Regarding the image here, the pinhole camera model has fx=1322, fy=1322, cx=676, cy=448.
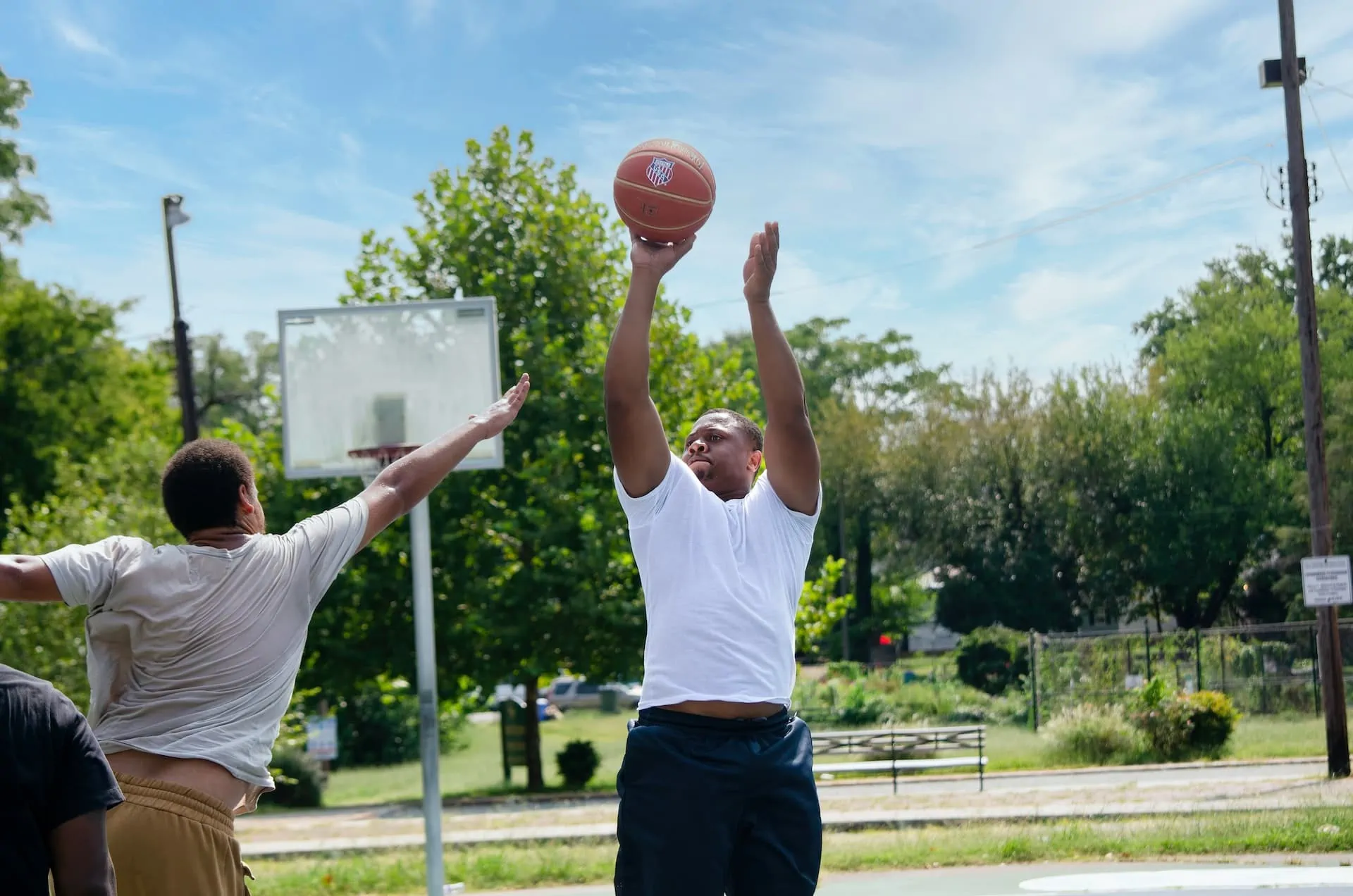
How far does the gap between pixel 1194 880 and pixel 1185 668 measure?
21127mm

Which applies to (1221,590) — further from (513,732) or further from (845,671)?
(513,732)

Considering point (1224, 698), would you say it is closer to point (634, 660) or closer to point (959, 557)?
point (634, 660)

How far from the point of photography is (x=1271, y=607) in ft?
150

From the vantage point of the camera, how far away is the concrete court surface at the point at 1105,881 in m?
8.42

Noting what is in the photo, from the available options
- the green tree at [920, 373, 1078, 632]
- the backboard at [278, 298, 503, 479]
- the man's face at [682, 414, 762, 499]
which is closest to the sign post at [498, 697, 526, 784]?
the backboard at [278, 298, 503, 479]

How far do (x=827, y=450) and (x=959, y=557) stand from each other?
793 centimetres

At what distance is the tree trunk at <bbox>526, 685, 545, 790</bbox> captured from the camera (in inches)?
930

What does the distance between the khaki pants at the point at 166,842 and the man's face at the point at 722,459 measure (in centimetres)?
159

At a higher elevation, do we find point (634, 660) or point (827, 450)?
point (827, 450)

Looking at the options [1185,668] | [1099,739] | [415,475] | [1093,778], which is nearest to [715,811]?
[415,475]

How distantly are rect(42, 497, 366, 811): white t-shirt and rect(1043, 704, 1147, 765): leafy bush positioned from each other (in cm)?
1973

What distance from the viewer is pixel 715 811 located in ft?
11.0

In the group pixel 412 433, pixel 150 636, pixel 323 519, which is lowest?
pixel 150 636

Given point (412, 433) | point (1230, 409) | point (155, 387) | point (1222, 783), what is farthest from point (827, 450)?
point (412, 433)
